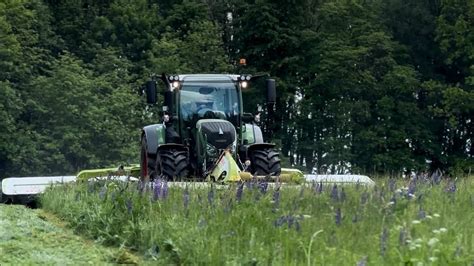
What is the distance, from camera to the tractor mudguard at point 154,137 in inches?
544

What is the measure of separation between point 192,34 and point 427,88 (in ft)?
36.9

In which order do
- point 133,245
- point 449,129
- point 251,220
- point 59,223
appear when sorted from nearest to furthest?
point 251,220 < point 133,245 < point 59,223 < point 449,129

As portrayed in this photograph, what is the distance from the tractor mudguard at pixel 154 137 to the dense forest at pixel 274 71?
61.7ft

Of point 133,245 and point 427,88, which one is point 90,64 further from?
point 133,245

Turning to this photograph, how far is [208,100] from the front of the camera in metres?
13.9

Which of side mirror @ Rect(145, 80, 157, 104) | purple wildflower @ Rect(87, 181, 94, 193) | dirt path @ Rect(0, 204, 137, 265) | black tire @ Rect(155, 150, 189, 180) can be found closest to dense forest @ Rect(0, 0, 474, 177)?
side mirror @ Rect(145, 80, 157, 104)

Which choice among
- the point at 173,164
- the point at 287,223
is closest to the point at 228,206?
the point at 287,223

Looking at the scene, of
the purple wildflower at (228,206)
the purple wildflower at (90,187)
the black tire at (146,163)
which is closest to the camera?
the purple wildflower at (228,206)

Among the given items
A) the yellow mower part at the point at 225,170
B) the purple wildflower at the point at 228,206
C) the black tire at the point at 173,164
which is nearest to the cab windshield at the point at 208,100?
the black tire at the point at 173,164

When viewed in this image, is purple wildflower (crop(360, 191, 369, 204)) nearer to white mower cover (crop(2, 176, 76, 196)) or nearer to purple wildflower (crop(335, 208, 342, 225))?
purple wildflower (crop(335, 208, 342, 225))

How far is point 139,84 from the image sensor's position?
35625 mm

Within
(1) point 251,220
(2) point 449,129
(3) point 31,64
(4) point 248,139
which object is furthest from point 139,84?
(1) point 251,220

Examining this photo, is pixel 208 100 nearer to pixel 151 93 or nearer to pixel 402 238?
pixel 151 93

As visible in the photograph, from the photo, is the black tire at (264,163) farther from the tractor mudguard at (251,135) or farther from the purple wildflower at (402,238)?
the purple wildflower at (402,238)
